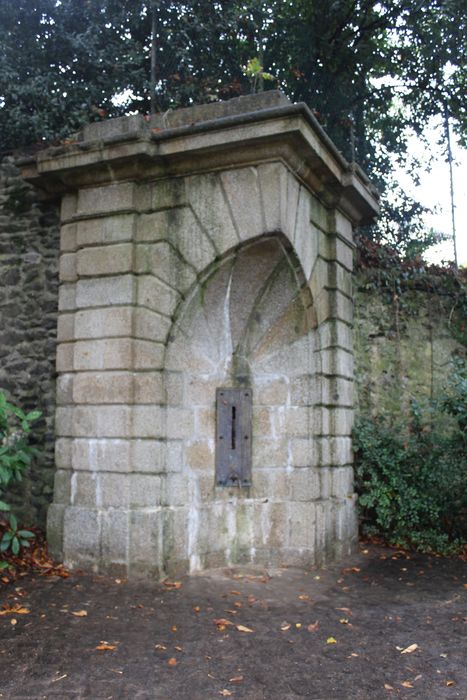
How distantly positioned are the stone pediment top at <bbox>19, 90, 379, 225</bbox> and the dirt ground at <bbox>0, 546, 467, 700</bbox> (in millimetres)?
3536

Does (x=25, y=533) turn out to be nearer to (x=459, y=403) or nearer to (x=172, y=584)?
(x=172, y=584)

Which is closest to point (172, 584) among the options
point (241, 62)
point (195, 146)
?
point (195, 146)

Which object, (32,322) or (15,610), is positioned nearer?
(15,610)

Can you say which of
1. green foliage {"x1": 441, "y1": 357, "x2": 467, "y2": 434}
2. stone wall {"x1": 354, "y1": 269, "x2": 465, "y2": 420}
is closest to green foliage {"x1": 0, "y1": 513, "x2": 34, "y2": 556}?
stone wall {"x1": 354, "y1": 269, "x2": 465, "y2": 420}

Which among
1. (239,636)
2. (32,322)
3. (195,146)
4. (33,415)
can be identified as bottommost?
(239,636)

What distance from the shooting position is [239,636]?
430cm

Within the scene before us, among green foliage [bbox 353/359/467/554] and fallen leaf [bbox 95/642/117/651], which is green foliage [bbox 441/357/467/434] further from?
fallen leaf [bbox 95/642/117/651]

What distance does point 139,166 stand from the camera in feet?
18.9

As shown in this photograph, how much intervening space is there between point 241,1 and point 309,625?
8807 millimetres

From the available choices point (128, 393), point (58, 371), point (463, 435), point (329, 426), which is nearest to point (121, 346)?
point (128, 393)

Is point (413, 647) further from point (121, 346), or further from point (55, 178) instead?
point (55, 178)

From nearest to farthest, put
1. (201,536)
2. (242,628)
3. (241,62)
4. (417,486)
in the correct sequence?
(242,628)
(201,536)
(417,486)
(241,62)

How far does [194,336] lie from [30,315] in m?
1.69

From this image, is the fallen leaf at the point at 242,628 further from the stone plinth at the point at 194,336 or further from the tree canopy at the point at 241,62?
the tree canopy at the point at 241,62
